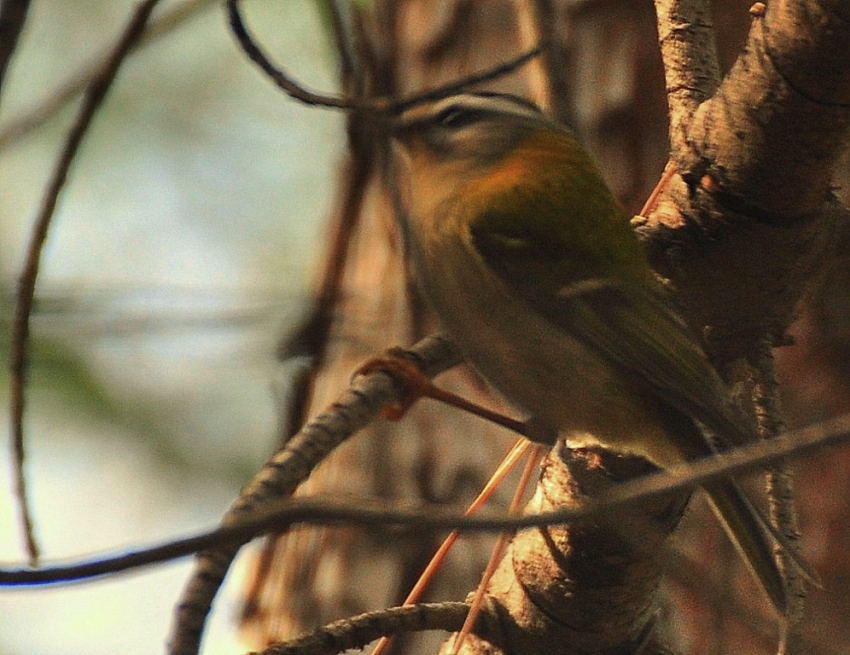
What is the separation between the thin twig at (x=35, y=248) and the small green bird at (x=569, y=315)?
0.41 m

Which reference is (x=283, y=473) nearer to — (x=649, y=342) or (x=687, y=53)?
(x=649, y=342)

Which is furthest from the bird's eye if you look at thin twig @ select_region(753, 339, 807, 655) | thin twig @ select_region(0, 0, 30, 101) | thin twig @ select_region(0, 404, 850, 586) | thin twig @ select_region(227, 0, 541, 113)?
thin twig @ select_region(0, 404, 850, 586)

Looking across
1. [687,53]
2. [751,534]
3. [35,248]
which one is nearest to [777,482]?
[751,534]

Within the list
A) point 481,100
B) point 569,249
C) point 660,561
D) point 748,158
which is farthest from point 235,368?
point 660,561

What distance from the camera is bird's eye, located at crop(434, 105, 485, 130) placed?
1.82m

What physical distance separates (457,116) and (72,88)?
2.38 ft

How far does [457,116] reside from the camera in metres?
1.83

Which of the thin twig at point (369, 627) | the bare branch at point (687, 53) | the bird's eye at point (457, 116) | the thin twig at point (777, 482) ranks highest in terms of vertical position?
the bird's eye at point (457, 116)

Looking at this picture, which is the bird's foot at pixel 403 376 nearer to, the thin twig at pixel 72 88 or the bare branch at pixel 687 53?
the bare branch at pixel 687 53

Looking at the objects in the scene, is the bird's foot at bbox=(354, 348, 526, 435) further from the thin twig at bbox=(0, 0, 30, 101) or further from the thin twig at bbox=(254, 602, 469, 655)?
the thin twig at bbox=(0, 0, 30, 101)

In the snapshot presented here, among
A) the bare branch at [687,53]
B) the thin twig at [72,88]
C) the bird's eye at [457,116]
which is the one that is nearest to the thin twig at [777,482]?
the bare branch at [687,53]

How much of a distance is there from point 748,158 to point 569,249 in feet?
1.46

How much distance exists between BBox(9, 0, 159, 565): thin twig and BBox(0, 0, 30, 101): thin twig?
1.22 feet

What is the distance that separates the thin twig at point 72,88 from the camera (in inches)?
67.8
